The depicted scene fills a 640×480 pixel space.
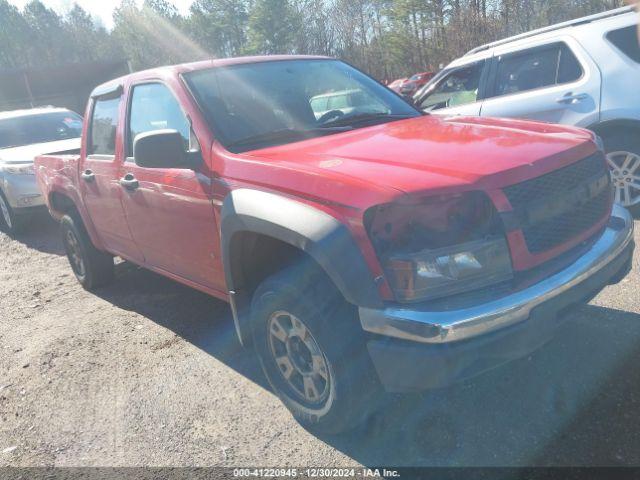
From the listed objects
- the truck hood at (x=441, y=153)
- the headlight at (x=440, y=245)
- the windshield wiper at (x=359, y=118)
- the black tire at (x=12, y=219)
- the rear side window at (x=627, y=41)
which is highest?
the rear side window at (x=627, y=41)

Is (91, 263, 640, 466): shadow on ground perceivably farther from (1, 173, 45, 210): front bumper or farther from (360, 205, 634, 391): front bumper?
(1, 173, 45, 210): front bumper

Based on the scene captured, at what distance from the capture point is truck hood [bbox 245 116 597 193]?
2.30m

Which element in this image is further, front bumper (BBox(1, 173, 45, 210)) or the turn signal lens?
front bumper (BBox(1, 173, 45, 210))

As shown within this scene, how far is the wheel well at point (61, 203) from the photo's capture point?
5340mm

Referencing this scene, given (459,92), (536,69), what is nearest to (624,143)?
(536,69)

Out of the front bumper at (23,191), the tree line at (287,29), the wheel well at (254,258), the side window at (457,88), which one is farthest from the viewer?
the tree line at (287,29)

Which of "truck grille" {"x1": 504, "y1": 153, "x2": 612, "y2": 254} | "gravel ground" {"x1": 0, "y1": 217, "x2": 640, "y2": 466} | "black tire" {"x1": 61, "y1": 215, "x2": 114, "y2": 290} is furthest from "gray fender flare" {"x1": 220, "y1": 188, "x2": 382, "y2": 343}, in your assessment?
"black tire" {"x1": 61, "y1": 215, "x2": 114, "y2": 290}

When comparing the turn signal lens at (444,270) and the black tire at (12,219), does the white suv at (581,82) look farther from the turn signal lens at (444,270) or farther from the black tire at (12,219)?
the black tire at (12,219)

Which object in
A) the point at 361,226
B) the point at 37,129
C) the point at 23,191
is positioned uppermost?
the point at 37,129

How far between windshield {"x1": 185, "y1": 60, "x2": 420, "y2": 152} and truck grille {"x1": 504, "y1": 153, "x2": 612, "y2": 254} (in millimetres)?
1300

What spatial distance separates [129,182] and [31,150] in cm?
577

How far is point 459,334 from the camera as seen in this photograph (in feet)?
6.97

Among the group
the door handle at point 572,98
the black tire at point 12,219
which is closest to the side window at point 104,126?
the door handle at point 572,98
